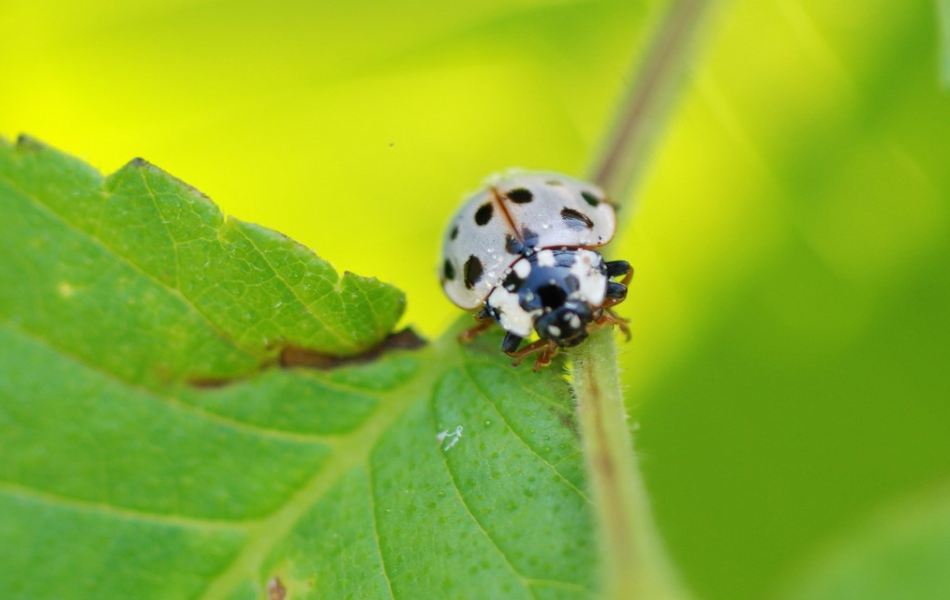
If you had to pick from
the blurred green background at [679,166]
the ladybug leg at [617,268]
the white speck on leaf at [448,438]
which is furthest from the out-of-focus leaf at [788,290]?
the white speck on leaf at [448,438]

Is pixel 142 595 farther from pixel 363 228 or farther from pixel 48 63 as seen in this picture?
pixel 48 63

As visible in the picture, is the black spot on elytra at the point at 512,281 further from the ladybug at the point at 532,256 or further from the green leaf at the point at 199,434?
the green leaf at the point at 199,434

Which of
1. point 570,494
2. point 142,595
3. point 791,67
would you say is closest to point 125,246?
point 142,595

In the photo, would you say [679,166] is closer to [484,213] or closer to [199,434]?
[484,213]

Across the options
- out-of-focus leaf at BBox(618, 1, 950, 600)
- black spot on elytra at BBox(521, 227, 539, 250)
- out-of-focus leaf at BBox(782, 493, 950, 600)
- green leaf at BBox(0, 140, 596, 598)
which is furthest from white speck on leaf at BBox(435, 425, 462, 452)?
out-of-focus leaf at BBox(618, 1, 950, 600)

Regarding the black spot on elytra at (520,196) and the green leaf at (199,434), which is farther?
the black spot on elytra at (520,196)

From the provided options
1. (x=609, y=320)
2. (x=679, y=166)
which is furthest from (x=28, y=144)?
(x=679, y=166)

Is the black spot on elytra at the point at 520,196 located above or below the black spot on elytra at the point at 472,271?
above

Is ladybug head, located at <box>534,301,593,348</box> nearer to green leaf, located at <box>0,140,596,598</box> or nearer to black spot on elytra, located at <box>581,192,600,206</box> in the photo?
green leaf, located at <box>0,140,596,598</box>
